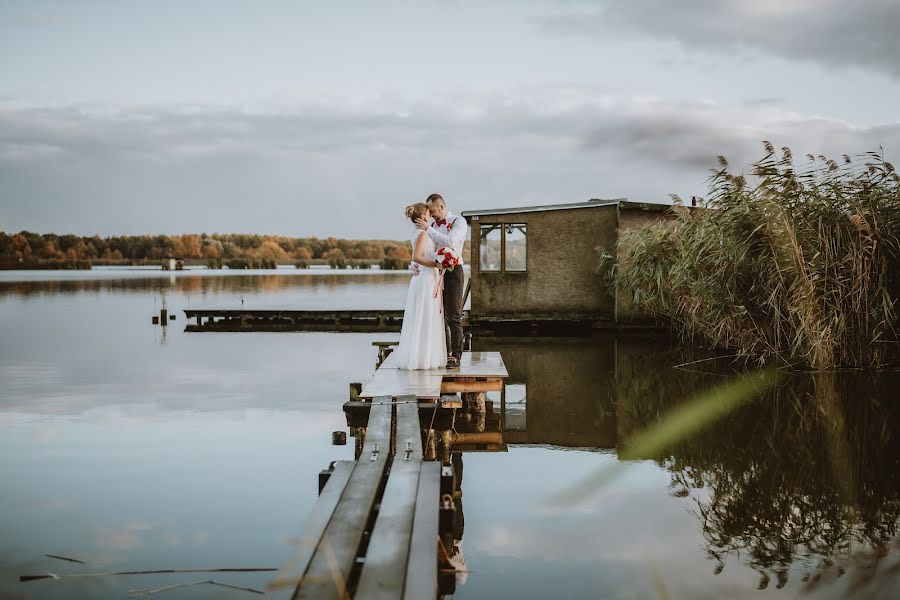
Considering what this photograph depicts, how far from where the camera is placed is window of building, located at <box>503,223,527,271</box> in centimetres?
1972

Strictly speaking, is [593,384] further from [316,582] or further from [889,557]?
[316,582]

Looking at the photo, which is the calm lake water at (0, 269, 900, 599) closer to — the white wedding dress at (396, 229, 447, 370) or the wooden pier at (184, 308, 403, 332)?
the white wedding dress at (396, 229, 447, 370)

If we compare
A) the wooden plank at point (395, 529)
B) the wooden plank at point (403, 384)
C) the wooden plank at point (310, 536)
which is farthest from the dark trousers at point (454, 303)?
the wooden plank at point (310, 536)

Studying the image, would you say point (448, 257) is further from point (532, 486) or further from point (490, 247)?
point (490, 247)

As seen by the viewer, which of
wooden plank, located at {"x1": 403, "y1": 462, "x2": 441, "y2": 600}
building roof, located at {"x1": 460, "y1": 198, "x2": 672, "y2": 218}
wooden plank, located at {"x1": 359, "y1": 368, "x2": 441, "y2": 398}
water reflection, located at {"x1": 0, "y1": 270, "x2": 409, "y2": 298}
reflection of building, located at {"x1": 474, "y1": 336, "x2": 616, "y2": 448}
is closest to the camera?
wooden plank, located at {"x1": 403, "y1": 462, "x2": 441, "y2": 600}

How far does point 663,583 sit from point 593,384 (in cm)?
702

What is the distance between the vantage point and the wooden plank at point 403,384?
7137 mm

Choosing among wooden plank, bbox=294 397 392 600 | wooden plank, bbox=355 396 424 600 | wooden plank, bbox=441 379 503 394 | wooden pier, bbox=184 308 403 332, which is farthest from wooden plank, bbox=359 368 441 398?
wooden pier, bbox=184 308 403 332

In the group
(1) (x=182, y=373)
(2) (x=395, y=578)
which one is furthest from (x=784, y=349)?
(2) (x=395, y=578)

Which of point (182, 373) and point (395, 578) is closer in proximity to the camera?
point (395, 578)

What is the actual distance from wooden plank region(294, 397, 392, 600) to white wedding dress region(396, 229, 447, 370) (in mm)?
2860

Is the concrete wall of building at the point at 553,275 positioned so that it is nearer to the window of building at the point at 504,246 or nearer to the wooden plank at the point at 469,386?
the window of building at the point at 504,246

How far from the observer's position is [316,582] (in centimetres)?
331

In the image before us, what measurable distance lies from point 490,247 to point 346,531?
53.3 ft
